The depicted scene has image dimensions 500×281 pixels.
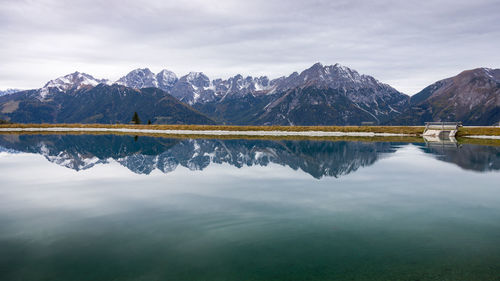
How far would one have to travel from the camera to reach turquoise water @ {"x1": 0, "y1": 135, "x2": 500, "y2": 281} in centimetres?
1359

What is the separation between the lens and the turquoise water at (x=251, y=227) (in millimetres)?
13594

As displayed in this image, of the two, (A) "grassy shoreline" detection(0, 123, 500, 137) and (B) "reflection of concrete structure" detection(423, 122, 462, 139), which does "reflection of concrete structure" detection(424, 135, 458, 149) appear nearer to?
(B) "reflection of concrete structure" detection(423, 122, 462, 139)

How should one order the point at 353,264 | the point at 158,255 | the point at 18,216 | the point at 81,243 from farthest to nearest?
the point at 18,216, the point at 81,243, the point at 158,255, the point at 353,264

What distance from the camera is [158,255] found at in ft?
49.0

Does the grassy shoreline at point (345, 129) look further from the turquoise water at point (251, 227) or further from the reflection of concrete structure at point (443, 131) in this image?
the turquoise water at point (251, 227)

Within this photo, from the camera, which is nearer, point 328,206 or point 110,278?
point 110,278

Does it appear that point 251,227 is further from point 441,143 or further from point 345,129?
point 345,129

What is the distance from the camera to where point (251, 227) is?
18891 mm

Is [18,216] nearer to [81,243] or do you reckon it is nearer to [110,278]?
[81,243]

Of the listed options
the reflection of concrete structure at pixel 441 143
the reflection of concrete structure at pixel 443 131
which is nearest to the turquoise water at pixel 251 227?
the reflection of concrete structure at pixel 441 143

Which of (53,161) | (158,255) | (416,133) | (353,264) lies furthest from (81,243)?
(416,133)

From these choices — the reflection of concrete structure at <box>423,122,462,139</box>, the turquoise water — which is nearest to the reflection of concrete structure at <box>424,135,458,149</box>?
the reflection of concrete structure at <box>423,122,462,139</box>

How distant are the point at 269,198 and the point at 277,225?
7.16m

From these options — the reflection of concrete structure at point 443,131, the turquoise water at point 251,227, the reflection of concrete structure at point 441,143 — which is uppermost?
the reflection of concrete structure at point 443,131
